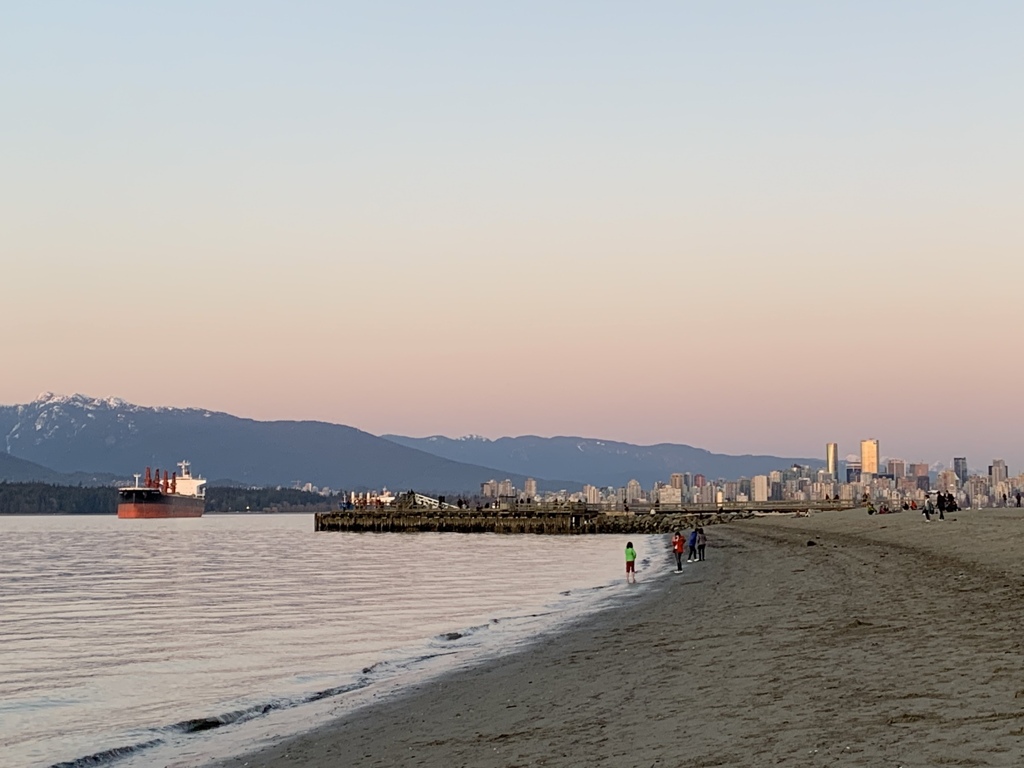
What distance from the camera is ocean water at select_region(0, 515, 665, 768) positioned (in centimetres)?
1884

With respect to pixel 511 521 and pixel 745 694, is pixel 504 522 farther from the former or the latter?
pixel 745 694

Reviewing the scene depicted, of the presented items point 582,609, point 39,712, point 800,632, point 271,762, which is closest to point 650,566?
point 582,609

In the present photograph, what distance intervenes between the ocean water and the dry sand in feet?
7.78

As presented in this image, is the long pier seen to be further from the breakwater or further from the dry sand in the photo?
the dry sand

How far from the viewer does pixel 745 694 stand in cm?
1507

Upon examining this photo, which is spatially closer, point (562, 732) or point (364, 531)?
point (562, 732)

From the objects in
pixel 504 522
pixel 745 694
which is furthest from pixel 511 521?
pixel 745 694

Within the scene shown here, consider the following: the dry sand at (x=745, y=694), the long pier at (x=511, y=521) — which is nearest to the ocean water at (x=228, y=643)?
the dry sand at (x=745, y=694)

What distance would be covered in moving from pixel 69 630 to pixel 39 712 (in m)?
15.5

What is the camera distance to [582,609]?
36125mm

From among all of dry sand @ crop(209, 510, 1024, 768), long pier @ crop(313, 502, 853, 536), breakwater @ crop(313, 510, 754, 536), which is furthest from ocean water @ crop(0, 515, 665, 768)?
long pier @ crop(313, 502, 853, 536)

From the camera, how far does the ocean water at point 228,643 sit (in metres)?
18.8

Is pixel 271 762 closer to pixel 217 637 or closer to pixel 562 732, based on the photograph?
pixel 562 732

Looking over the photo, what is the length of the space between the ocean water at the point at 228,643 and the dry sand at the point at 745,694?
93.4 inches
